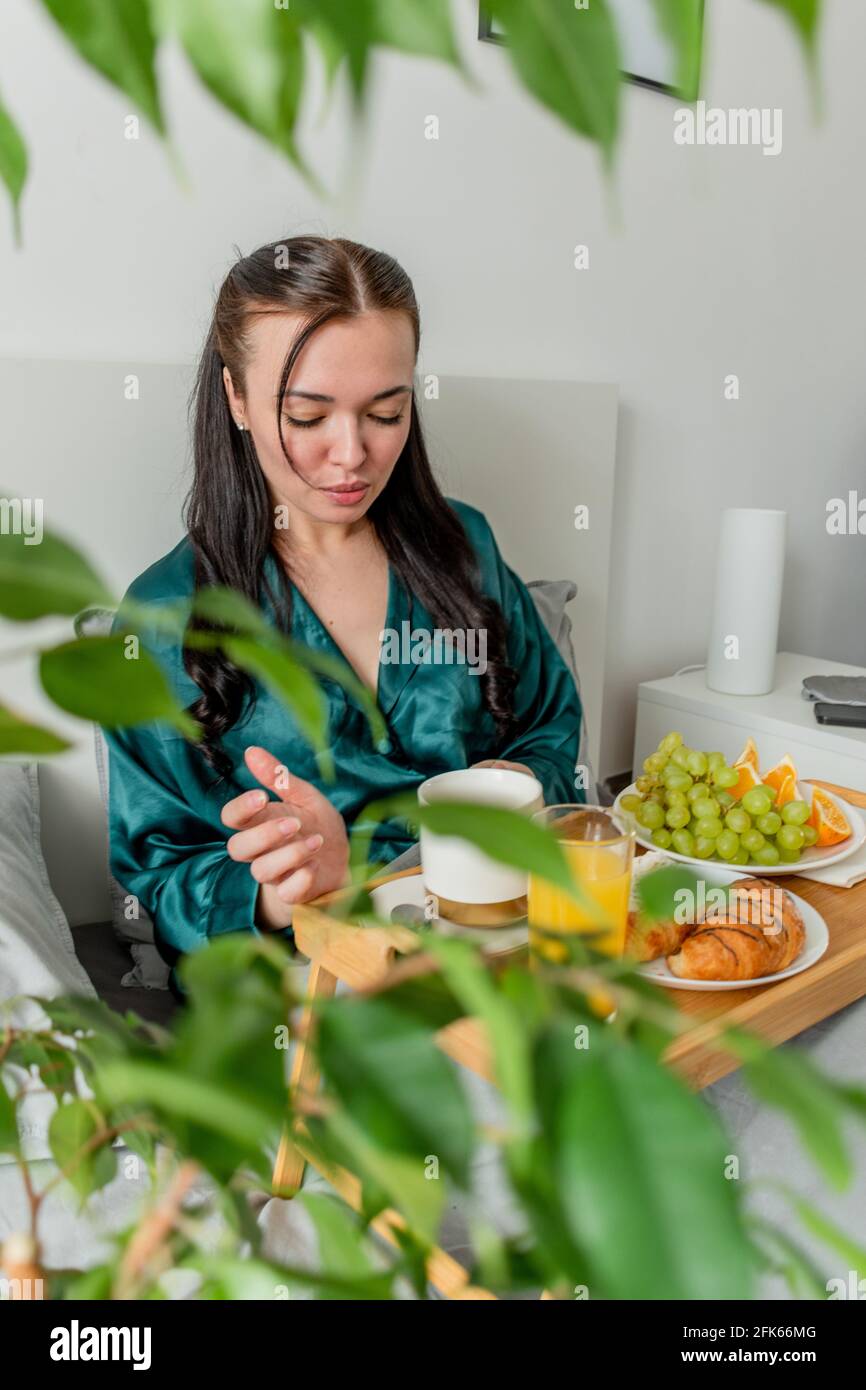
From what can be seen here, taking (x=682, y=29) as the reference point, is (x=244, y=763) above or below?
below

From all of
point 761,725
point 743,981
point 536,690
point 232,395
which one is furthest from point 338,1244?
point 761,725

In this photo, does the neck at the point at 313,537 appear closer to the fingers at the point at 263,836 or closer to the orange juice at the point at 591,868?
the fingers at the point at 263,836

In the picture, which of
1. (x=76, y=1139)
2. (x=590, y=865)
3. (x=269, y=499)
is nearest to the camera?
(x=76, y=1139)

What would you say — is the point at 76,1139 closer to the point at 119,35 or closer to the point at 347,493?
the point at 119,35

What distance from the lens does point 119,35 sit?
0.17m

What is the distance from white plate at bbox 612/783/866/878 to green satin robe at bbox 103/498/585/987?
0.32 m

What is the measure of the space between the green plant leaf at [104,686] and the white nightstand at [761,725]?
6.16 feet

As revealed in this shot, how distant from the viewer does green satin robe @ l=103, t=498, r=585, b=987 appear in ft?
4.39

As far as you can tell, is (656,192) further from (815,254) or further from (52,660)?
(52,660)

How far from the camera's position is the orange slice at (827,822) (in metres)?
1.20

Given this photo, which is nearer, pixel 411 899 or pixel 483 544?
pixel 411 899

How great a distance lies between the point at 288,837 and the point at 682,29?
40.1 inches
